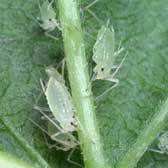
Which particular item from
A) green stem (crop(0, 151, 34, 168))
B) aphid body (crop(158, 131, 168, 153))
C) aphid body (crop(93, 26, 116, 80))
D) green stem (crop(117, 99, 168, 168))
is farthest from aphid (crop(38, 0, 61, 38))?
green stem (crop(0, 151, 34, 168))

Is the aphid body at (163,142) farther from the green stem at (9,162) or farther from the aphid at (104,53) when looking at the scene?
the green stem at (9,162)

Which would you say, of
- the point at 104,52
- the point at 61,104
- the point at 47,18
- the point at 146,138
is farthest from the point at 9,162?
the point at 47,18

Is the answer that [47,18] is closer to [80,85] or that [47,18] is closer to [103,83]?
[103,83]

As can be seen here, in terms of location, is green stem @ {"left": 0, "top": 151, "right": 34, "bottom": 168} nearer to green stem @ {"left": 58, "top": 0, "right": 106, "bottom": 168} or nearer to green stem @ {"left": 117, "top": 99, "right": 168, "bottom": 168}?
green stem @ {"left": 58, "top": 0, "right": 106, "bottom": 168}

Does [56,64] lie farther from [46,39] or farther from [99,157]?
[99,157]

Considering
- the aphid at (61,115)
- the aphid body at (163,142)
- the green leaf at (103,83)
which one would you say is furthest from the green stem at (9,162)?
the aphid body at (163,142)
